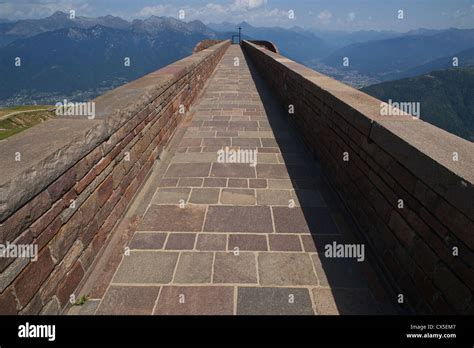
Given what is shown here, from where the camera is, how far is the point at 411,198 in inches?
86.8

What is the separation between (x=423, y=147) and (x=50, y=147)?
2.86m

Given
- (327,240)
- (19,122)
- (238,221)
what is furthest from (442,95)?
(19,122)

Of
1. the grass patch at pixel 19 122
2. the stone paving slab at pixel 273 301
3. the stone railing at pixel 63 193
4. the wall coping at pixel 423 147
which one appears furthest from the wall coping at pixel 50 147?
the grass patch at pixel 19 122

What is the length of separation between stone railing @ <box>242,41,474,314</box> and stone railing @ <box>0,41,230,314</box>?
2.66 m

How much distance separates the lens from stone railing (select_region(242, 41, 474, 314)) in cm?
175

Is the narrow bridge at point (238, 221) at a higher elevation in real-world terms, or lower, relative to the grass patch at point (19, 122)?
lower

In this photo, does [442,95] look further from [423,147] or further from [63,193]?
[63,193]

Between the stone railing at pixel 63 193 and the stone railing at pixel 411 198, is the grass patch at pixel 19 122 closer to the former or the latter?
the stone railing at pixel 63 193

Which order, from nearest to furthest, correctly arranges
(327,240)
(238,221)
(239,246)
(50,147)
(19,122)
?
(50,147) < (239,246) < (327,240) < (238,221) < (19,122)

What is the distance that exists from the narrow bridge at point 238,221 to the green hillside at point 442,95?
5365 inches

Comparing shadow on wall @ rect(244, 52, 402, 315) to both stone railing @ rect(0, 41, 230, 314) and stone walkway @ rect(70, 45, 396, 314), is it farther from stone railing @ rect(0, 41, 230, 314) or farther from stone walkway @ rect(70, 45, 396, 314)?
stone railing @ rect(0, 41, 230, 314)

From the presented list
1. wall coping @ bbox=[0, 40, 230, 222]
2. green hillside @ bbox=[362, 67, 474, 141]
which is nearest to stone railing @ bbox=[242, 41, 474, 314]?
wall coping @ bbox=[0, 40, 230, 222]

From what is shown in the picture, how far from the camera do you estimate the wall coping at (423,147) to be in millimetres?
1739

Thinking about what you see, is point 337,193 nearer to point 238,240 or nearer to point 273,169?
point 273,169
